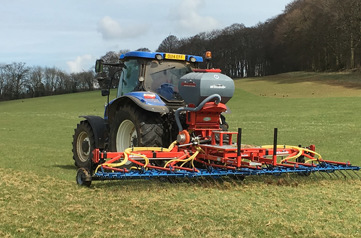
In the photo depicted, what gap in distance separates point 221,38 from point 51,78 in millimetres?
40295

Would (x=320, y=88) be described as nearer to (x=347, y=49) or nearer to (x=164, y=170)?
(x=347, y=49)

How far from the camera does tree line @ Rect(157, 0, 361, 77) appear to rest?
164 ft

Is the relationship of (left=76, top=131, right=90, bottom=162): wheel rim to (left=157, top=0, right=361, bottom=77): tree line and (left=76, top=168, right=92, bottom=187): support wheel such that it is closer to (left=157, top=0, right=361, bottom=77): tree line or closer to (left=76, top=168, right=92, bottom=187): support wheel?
(left=76, top=168, right=92, bottom=187): support wheel

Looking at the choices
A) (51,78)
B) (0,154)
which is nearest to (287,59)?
(51,78)

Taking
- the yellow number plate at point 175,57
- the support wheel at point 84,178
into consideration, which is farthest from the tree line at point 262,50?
the support wheel at point 84,178

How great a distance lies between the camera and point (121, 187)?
19.7 feet

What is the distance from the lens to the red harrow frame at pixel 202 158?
19.1ft

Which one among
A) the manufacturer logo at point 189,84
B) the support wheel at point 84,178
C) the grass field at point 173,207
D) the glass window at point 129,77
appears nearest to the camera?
the grass field at point 173,207

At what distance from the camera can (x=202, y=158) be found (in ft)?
23.0

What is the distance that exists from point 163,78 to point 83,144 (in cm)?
236

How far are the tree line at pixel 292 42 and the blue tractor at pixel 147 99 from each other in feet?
148

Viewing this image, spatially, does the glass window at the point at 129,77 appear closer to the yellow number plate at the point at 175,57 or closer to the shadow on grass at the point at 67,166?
the yellow number plate at the point at 175,57

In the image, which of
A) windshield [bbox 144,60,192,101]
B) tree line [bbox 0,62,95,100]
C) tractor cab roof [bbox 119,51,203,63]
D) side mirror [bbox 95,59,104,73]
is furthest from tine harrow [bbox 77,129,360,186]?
tree line [bbox 0,62,95,100]

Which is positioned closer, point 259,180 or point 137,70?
point 259,180
